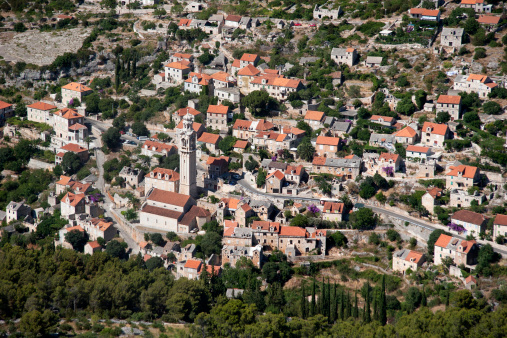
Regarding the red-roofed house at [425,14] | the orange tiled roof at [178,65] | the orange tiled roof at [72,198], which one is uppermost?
the red-roofed house at [425,14]

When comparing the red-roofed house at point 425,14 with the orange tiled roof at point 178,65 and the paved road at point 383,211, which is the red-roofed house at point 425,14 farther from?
the paved road at point 383,211

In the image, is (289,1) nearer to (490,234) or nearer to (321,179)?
(321,179)

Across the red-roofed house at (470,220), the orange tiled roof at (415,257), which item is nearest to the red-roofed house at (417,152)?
the red-roofed house at (470,220)

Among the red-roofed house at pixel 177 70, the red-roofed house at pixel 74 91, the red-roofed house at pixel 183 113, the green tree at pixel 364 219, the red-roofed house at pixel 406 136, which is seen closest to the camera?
the green tree at pixel 364 219

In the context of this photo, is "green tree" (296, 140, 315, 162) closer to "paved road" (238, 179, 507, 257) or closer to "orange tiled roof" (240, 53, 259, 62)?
"paved road" (238, 179, 507, 257)

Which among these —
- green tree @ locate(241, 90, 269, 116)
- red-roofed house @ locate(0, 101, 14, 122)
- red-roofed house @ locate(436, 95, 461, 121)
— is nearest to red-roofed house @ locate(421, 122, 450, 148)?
red-roofed house @ locate(436, 95, 461, 121)
